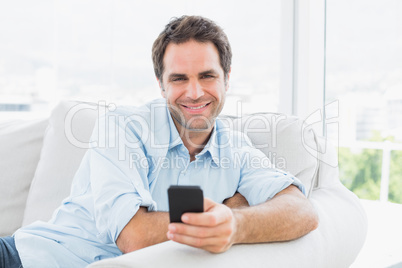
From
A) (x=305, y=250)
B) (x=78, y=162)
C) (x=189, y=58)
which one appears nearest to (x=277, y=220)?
(x=305, y=250)

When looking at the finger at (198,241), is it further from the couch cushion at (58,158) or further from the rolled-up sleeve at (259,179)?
the couch cushion at (58,158)

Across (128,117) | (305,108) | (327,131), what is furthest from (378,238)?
(128,117)

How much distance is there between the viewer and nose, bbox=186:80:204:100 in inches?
62.7

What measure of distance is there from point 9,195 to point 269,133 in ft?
3.39

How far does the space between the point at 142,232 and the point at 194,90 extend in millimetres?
561

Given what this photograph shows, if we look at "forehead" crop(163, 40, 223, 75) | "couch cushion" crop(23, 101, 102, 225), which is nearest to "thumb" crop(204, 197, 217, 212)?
"forehead" crop(163, 40, 223, 75)

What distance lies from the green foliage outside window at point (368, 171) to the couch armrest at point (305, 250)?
2.23 feet

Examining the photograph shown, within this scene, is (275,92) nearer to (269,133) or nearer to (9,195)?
(269,133)

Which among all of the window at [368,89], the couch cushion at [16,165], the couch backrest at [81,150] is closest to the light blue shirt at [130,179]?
the couch backrest at [81,150]

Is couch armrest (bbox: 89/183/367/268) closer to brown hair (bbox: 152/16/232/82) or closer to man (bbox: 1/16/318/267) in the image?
man (bbox: 1/16/318/267)

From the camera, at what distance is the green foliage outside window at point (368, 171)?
232cm

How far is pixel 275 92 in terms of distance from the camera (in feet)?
10.3

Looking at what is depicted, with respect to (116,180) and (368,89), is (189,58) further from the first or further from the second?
(368,89)

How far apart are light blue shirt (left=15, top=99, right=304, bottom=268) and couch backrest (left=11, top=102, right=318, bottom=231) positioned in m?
0.11
